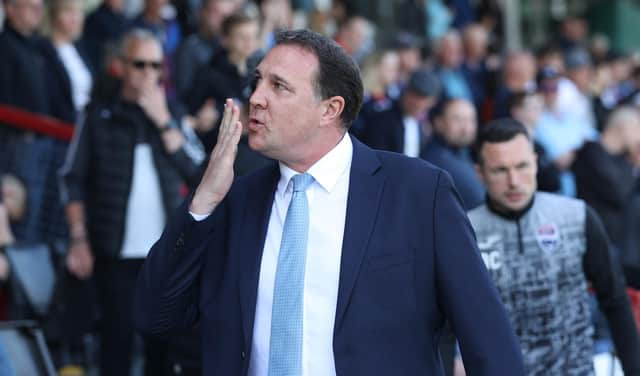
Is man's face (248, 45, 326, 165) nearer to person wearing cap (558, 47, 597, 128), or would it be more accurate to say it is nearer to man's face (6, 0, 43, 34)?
man's face (6, 0, 43, 34)

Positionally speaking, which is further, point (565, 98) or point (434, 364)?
point (565, 98)

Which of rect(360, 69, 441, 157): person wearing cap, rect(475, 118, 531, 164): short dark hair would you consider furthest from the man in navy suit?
rect(360, 69, 441, 157): person wearing cap

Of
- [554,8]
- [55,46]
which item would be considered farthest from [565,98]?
[554,8]

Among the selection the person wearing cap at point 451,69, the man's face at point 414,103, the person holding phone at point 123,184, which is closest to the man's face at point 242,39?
the person holding phone at point 123,184

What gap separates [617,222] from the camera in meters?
9.01

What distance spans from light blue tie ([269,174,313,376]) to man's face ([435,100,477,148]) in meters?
4.24

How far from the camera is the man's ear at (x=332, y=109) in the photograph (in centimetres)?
353

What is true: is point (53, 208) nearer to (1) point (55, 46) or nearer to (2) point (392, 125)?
(1) point (55, 46)

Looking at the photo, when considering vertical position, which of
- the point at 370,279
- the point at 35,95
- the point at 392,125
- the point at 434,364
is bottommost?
the point at 434,364

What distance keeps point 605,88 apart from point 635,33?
981cm

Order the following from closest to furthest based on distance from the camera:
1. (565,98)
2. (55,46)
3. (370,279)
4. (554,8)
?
(370,279) → (55,46) → (565,98) → (554,8)

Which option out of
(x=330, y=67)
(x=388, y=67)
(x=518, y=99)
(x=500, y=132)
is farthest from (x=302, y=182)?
(x=388, y=67)

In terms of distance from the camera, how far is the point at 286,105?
3.49 metres

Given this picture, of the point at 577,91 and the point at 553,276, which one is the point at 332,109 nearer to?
the point at 553,276
